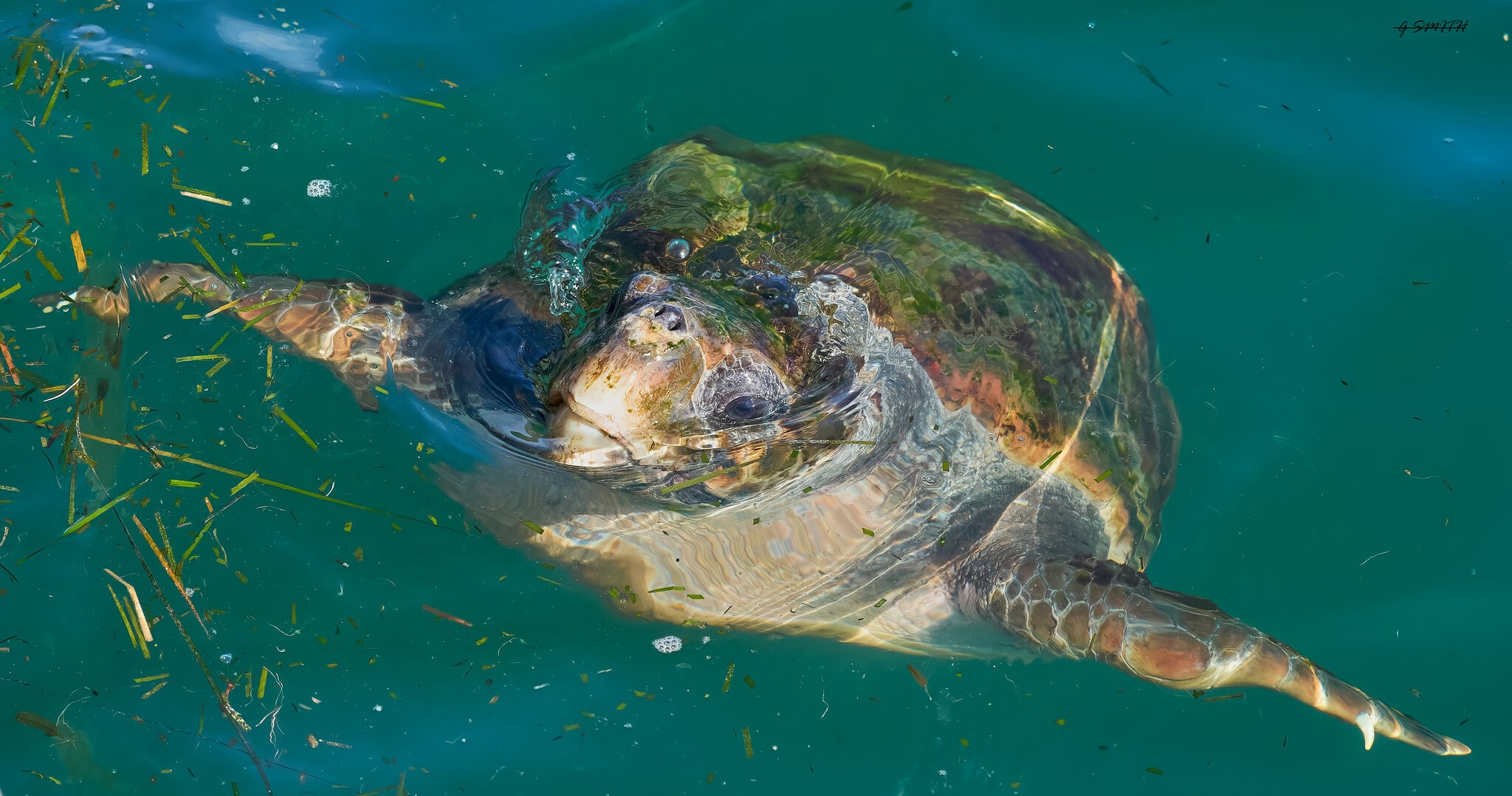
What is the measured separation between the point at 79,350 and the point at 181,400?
1.99 feet

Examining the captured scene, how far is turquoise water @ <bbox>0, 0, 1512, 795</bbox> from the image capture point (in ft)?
13.2

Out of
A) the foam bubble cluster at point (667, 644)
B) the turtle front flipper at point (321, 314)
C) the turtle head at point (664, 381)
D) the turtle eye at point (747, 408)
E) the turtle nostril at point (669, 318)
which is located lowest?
the foam bubble cluster at point (667, 644)

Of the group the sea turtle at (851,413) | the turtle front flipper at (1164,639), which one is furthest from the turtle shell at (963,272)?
the turtle front flipper at (1164,639)

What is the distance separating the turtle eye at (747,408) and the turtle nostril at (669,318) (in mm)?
398

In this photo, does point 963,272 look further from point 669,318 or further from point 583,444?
point 583,444

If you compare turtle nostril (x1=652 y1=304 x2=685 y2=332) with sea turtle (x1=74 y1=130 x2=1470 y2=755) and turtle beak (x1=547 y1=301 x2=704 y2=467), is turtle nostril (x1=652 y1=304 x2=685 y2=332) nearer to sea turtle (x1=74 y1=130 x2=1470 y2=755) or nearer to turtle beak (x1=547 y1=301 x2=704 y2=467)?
turtle beak (x1=547 y1=301 x2=704 y2=467)

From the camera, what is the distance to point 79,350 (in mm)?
4289

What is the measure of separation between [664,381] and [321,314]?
230 centimetres

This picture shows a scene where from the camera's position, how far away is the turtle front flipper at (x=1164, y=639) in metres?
3.52

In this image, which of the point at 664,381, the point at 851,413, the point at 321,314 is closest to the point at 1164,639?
the point at 851,413

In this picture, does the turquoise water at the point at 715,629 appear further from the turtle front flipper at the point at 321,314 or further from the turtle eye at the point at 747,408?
the turtle eye at the point at 747,408

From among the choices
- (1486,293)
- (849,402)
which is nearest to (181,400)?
(849,402)

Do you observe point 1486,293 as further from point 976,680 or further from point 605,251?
point 605,251

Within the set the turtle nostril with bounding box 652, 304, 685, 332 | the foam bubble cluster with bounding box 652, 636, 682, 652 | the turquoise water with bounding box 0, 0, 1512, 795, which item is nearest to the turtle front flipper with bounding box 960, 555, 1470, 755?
the turquoise water with bounding box 0, 0, 1512, 795
